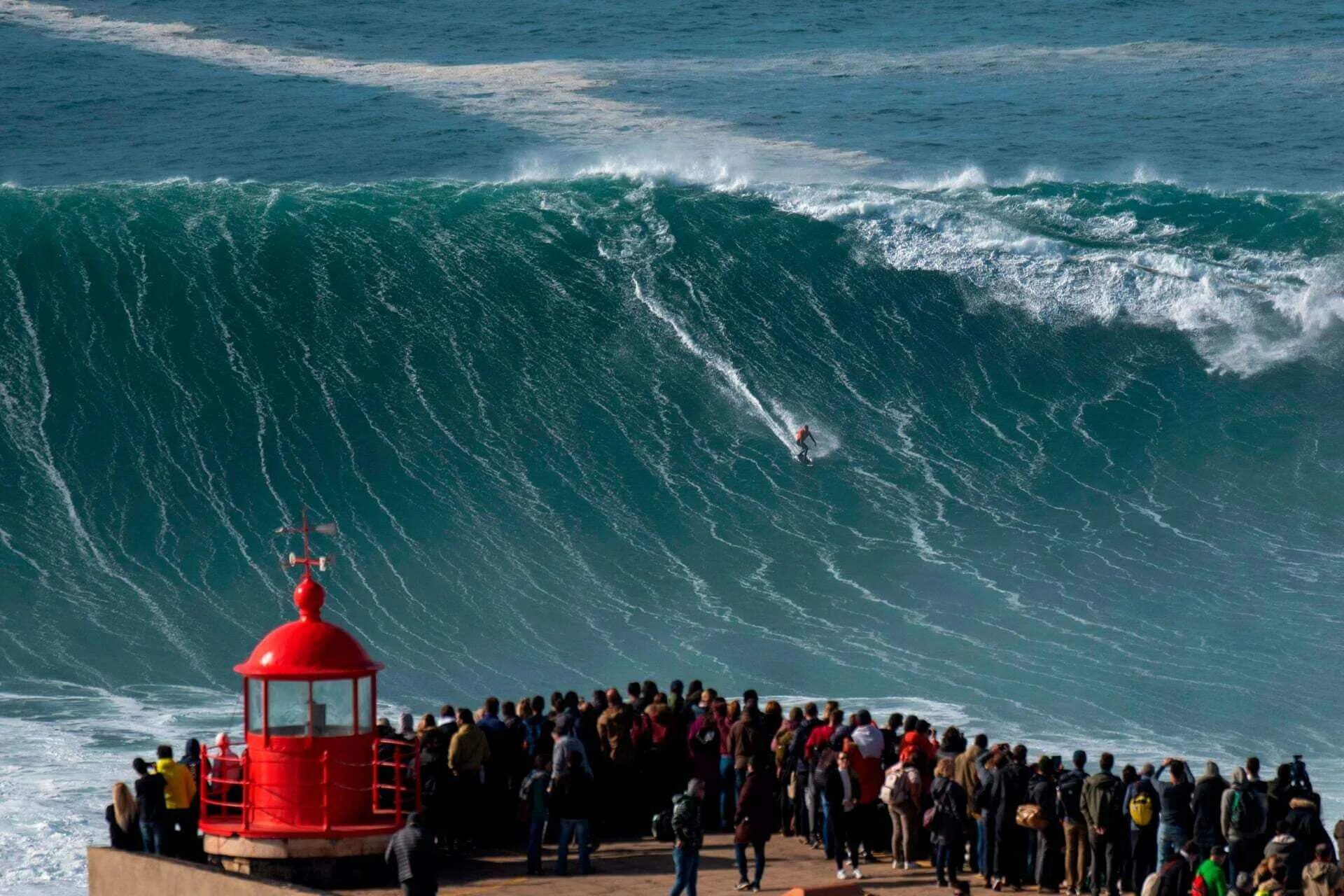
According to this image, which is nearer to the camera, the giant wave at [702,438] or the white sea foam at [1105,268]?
the giant wave at [702,438]

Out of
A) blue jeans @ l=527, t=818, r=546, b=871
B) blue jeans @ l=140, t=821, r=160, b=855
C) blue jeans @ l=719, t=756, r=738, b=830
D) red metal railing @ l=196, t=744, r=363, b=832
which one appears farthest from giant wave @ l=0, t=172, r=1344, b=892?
red metal railing @ l=196, t=744, r=363, b=832

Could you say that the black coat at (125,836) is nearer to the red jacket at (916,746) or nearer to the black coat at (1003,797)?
the red jacket at (916,746)

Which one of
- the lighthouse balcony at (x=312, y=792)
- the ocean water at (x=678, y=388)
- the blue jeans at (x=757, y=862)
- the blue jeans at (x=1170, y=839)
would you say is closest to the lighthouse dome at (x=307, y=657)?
the lighthouse balcony at (x=312, y=792)

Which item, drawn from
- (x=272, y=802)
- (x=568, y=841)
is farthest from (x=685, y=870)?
(x=272, y=802)

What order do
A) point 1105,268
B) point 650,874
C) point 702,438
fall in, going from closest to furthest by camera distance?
point 650,874 < point 702,438 < point 1105,268

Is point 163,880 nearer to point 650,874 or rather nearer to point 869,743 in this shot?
point 650,874
